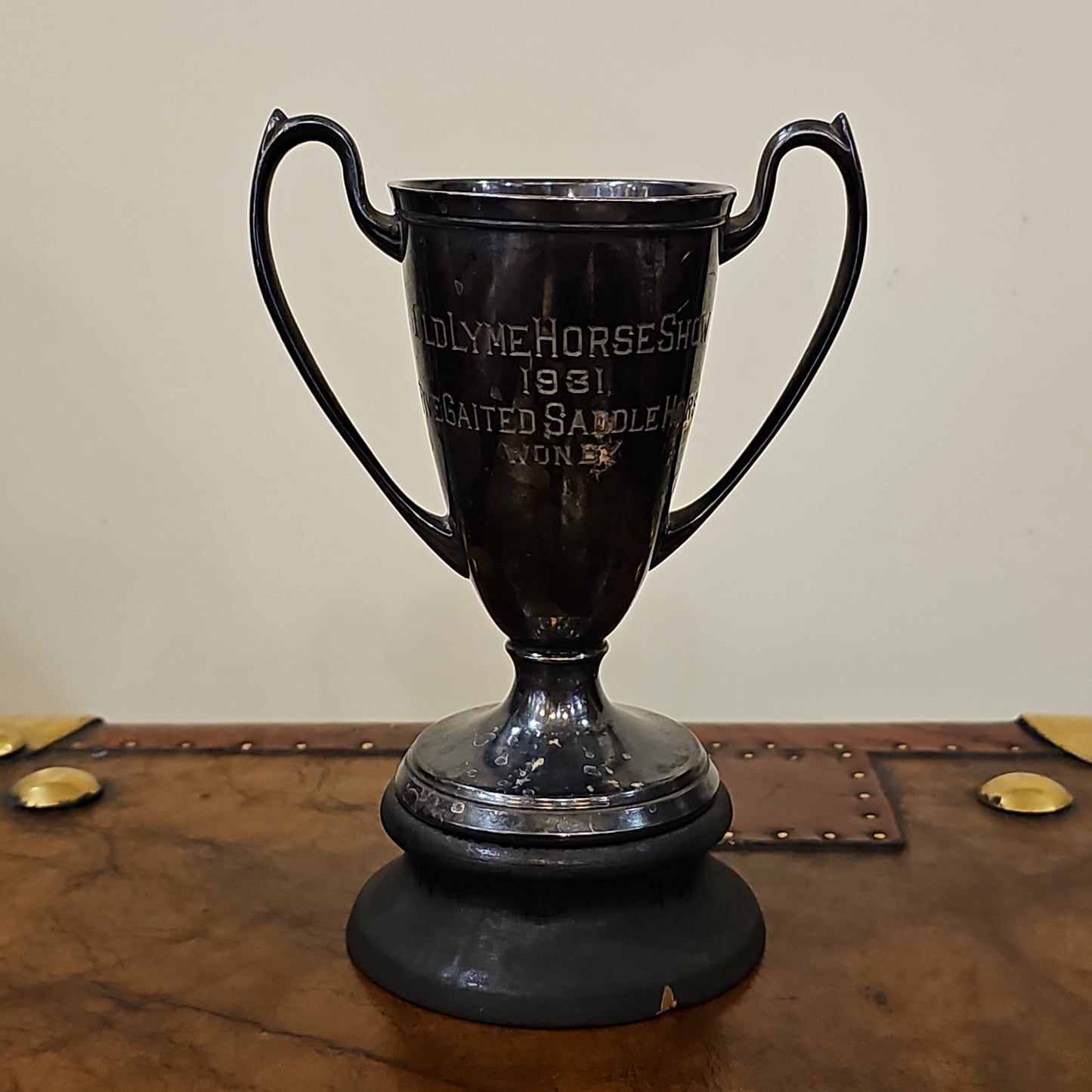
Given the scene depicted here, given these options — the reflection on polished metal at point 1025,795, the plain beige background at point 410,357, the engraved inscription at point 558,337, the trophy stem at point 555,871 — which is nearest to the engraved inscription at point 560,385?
the engraved inscription at point 558,337

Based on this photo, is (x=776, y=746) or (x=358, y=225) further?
(x=776, y=746)

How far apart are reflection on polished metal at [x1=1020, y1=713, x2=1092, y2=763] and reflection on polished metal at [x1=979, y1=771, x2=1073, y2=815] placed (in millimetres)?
80

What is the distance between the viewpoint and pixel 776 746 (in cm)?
123

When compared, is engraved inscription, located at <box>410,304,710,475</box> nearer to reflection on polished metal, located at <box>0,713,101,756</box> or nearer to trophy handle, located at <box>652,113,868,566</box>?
trophy handle, located at <box>652,113,868,566</box>

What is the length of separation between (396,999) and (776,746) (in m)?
0.48

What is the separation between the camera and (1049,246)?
1.54 m

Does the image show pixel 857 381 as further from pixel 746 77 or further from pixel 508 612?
pixel 508 612

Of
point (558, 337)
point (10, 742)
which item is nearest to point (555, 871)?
point (558, 337)

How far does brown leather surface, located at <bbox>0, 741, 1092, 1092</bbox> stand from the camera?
78 centimetres

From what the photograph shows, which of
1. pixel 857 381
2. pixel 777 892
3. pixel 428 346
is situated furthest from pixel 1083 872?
pixel 857 381

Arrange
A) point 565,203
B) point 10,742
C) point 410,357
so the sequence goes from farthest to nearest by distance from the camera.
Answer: point 410,357, point 10,742, point 565,203

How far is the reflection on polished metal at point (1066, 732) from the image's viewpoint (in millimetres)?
1201

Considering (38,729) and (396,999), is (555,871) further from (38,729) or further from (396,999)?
(38,729)

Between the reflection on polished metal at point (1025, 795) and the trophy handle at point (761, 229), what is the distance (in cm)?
37
